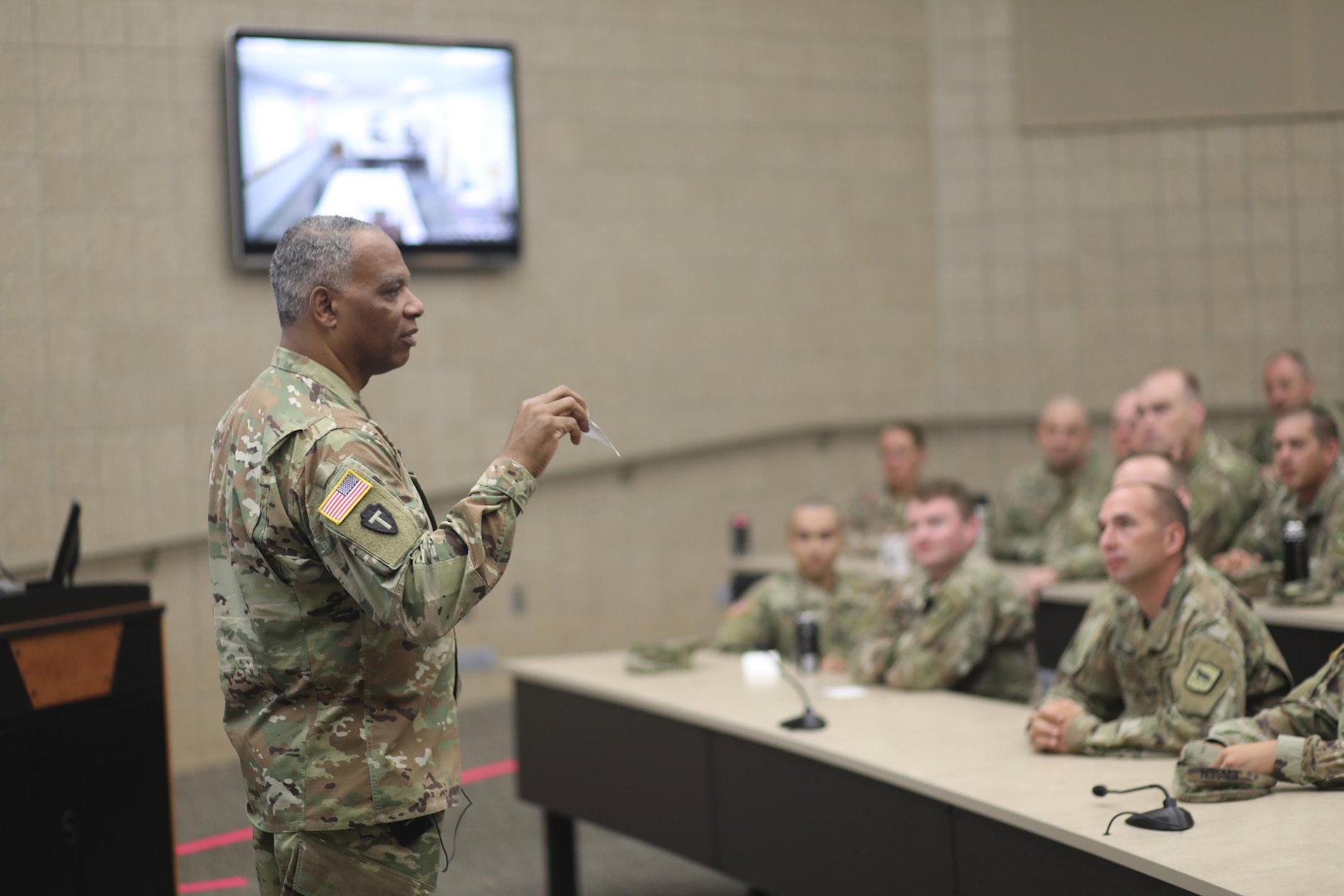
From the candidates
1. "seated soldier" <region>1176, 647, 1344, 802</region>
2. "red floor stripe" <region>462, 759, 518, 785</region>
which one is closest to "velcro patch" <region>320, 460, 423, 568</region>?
"seated soldier" <region>1176, 647, 1344, 802</region>

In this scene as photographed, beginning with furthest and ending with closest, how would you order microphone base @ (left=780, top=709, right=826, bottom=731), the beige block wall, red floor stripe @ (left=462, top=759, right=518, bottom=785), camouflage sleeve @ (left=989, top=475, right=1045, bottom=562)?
the beige block wall, camouflage sleeve @ (left=989, top=475, right=1045, bottom=562), red floor stripe @ (left=462, top=759, right=518, bottom=785), microphone base @ (left=780, top=709, right=826, bottom=731)

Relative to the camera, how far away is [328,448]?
186cm

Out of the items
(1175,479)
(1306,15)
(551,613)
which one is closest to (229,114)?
(551,613)

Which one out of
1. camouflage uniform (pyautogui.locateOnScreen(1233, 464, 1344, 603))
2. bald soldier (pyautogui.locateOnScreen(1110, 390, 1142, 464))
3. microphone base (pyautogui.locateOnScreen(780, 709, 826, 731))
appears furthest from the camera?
bald soldier (pyautogui.locateOnScreen(1110, 390, 1142, 464))

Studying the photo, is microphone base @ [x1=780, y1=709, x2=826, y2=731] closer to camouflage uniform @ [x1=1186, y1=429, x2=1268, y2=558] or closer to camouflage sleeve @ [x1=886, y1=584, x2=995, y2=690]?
camouflage sleeve @ [x1=886, y1=584, x2=995, y2=690]

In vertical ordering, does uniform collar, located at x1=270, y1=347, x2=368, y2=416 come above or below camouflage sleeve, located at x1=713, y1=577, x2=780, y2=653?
above

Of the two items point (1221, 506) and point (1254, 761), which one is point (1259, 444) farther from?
point (1254, 761)

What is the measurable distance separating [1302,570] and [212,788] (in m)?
3.99

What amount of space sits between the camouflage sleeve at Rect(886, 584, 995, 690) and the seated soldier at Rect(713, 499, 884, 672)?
0.91 m

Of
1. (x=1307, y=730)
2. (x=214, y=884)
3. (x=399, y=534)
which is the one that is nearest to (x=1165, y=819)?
(x=1307, y=730)

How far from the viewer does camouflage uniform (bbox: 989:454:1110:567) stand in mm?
6000

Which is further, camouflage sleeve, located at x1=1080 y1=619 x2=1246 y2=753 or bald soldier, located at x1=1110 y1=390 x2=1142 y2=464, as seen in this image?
bald soldier, located at x1=1110 y1=390 x2=1142 y2=464

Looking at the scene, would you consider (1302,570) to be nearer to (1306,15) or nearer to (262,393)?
(262,393)

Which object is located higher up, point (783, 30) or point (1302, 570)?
point (783, 30)
